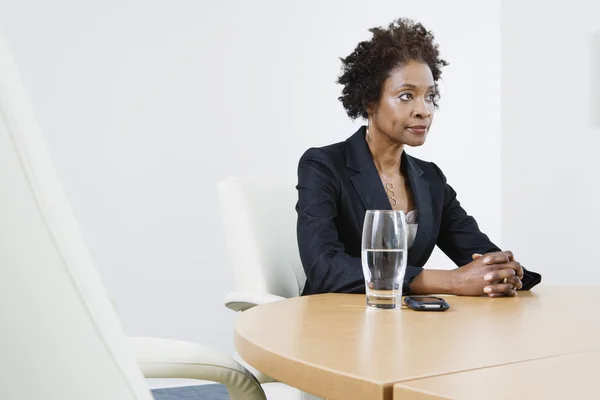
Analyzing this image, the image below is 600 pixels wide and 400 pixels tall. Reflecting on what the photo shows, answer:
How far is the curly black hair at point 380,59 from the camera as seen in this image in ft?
8.23

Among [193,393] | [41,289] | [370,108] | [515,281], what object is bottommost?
[193,393]

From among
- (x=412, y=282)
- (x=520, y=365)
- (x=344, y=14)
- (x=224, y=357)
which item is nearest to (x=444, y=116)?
(x=344, y=14)

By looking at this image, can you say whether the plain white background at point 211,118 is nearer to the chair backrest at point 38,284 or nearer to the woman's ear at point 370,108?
the woman's ear at point 370,108

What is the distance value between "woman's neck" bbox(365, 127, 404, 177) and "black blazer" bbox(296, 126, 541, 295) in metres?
0.04

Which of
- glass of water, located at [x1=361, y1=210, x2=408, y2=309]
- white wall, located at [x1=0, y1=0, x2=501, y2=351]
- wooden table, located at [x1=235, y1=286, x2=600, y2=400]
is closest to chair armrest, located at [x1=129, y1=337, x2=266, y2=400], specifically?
wooden table, located at [x1=235, y1=286, x2=600, y2=400]

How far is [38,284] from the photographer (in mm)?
366

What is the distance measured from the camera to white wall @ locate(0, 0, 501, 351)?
386 cm

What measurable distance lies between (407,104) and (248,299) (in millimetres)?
887

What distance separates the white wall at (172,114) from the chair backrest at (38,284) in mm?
3526

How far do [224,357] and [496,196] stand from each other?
412cm

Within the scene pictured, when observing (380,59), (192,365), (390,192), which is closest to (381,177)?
(390,192)

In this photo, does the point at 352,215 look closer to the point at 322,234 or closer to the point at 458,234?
the point at 322,234

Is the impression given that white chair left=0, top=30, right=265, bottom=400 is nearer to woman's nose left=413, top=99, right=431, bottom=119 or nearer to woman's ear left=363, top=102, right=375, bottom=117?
woman's nose left=413, top=99, right=431, bottom=119

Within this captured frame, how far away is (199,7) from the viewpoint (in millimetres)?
4219
